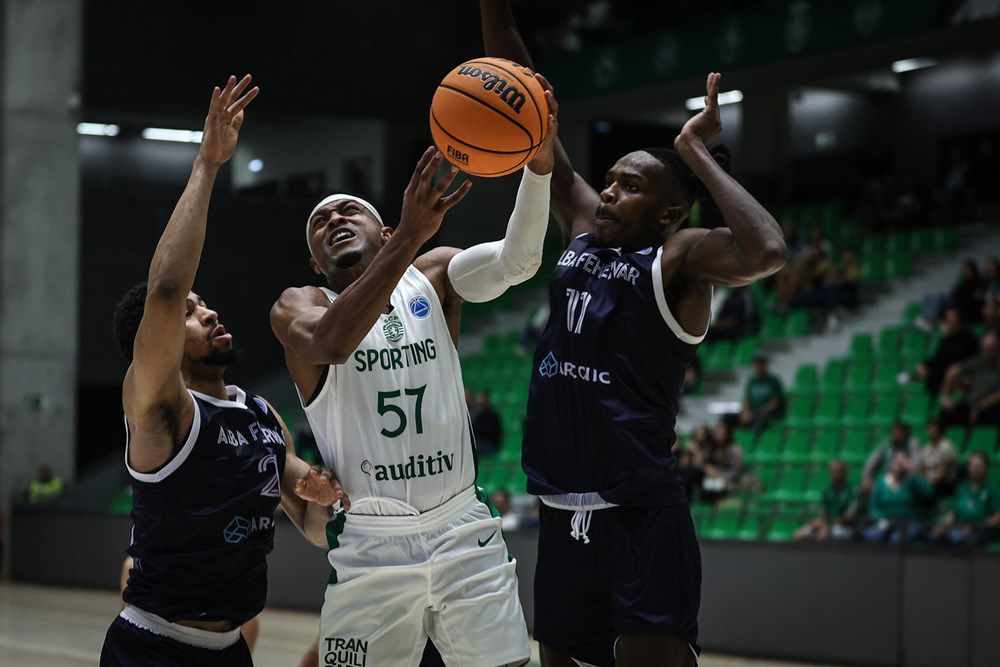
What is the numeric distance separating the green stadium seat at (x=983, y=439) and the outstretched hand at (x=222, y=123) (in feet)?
27.1

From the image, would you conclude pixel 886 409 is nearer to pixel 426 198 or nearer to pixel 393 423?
pixel 393 423

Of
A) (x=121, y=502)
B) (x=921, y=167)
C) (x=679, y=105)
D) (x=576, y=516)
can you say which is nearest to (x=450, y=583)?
(x=576, y=516)

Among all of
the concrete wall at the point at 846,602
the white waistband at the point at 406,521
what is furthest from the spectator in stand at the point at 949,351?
the white waistband at the point at 406,521

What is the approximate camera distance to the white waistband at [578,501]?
3.86 m

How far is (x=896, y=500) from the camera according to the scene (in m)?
9.52

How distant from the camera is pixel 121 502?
51.0 ft

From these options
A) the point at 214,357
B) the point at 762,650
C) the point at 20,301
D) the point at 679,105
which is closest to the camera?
the point at 214,357

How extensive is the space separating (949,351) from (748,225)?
27.8 feet

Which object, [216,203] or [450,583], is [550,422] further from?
[216,203]

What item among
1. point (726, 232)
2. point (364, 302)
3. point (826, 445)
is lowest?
point (826, 445)

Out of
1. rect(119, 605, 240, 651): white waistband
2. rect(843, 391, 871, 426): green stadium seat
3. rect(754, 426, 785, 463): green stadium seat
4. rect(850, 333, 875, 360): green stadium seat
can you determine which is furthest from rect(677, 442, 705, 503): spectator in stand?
rect(119, 605, 240, 651): white waistband

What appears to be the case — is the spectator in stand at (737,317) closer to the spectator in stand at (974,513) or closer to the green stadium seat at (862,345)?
the green stadium seat at (862,345)

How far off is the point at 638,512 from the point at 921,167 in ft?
60.1

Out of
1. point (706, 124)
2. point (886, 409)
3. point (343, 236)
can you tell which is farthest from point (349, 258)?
point (886, 409)
